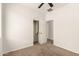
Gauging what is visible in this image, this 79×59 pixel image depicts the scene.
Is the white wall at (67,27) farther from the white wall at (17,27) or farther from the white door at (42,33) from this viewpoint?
the white wall at (17,27)

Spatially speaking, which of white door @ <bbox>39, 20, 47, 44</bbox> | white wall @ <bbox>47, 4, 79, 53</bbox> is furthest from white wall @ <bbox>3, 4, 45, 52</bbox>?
white wall @ <bbox>47, 4, 79, 53</bbox>

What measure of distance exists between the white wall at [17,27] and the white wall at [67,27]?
1.63m

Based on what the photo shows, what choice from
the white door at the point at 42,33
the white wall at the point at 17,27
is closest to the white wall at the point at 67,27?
the white door at the point at 42,33

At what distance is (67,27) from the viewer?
3527 millimetres

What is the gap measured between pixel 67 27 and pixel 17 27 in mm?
2536

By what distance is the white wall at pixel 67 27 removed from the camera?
3.10 metres

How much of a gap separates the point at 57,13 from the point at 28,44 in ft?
8.51

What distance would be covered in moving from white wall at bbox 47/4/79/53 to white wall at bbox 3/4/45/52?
163 centimetres

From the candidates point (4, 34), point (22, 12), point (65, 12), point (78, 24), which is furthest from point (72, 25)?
point (4, 34)

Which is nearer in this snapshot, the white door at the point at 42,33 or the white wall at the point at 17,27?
the white wall at the point at 17,27

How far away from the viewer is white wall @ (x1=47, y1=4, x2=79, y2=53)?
122 inches

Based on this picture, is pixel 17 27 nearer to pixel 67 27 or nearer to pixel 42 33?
pixel 42 33

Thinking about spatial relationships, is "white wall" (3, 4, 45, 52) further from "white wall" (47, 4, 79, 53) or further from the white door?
"white wall" (47, 4, 79, 53)

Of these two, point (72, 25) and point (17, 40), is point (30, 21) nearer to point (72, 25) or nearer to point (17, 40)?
point (17, 40)
